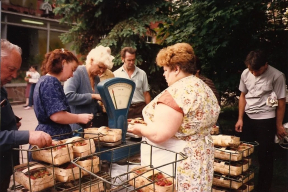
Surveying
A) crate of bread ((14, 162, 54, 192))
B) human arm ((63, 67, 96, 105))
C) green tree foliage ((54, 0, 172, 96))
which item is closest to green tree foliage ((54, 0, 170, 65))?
green tree foliage ((54, 0, 172, 96))

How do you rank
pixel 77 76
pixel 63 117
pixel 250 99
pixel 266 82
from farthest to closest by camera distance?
pixel 250 99
pixel 266 82
pixel 77 76
pixel 63 117

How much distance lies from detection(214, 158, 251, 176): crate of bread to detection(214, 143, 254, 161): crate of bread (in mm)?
51

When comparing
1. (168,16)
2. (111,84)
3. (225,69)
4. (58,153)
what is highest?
(168,16)

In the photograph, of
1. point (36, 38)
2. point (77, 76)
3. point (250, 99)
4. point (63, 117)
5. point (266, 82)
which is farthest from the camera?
point (36, 38)

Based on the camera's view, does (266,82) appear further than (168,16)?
No

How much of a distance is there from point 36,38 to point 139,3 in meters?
8.01

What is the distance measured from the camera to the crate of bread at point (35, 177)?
1557 mm

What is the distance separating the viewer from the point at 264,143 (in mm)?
3688

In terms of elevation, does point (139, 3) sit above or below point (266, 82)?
above

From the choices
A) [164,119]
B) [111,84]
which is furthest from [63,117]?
[164,119]

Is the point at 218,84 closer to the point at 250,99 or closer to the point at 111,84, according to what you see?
the point at 250,99

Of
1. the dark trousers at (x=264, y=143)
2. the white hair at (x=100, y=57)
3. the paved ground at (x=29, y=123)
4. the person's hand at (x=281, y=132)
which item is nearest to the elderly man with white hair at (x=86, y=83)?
the white hair at (x=100, y=57)

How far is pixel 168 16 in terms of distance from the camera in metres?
6.45

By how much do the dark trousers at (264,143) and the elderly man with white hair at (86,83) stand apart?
2.11m
